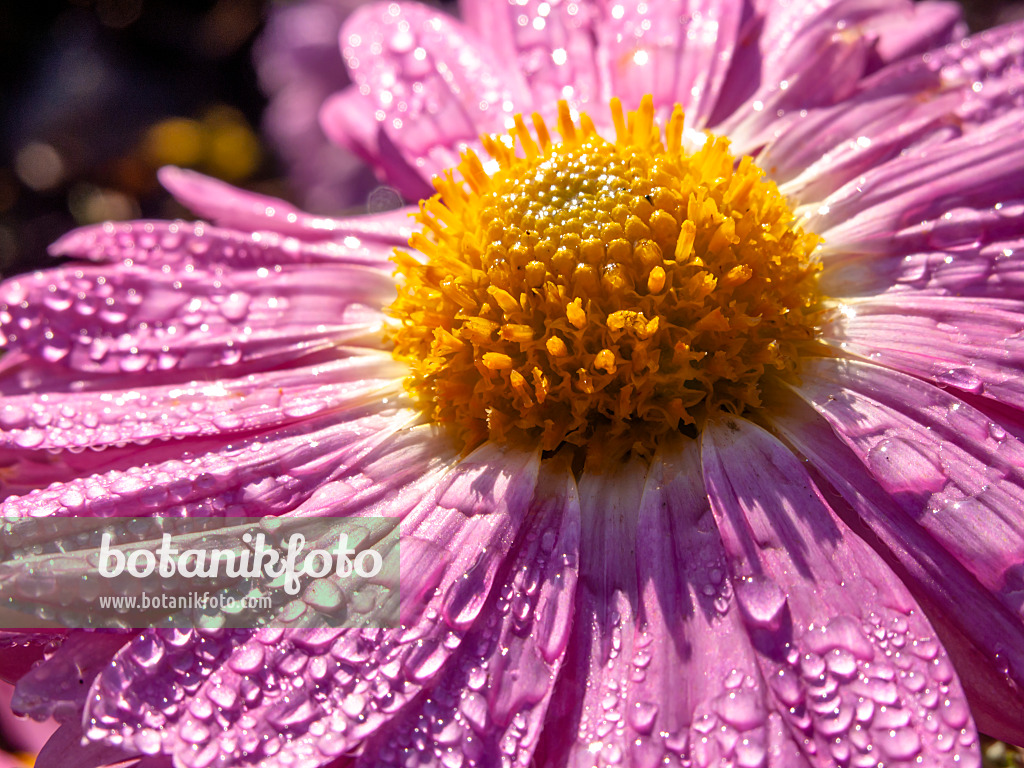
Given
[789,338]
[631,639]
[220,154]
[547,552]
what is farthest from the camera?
[220,154]

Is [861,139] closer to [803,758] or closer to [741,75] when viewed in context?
[741,75]

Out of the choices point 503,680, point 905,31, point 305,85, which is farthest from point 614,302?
A: point 305,85

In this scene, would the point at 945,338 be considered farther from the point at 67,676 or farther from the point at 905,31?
the point at 67,676

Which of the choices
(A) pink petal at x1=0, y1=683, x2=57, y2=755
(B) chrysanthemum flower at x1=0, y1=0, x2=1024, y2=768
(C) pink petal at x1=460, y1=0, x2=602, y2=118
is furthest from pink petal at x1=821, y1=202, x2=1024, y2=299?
(A) pink petal at x1=0, y1=683, x2=57, y2=755

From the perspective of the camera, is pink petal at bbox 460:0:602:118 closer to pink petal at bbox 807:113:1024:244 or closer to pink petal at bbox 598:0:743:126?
pink petal at bbox 598:0:743:126

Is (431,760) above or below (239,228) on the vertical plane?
below

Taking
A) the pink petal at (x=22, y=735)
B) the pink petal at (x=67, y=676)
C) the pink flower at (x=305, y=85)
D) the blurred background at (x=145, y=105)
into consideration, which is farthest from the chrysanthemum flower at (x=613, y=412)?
the pink flower at (x=305, y=85)

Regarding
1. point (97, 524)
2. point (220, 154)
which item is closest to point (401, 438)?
point (97, 524)
